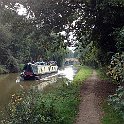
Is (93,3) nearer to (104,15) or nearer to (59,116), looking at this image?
(104,15)

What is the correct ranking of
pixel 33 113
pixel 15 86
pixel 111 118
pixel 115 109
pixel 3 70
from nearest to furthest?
pixel 115 109
pixel 33 113
pixel 111 118
pixel 15 86
pixel 3 70

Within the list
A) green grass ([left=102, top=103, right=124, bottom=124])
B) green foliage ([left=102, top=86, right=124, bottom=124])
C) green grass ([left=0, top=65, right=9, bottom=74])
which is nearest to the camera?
A: green foliage ([left=102, top=86, right=124, bottom=124])

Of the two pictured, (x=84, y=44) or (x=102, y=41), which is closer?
(x=102, y=41)

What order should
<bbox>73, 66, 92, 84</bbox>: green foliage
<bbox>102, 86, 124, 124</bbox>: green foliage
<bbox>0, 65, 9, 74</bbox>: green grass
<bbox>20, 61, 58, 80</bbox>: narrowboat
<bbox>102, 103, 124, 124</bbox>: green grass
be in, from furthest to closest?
1. <bbox>0, 65, 9, 74</bbox>: green grass
2. <bbox>20, 61, 58, 80</bbox>: narrowboat
3. <bbox>73, 66, 92, 84</bbox>: green foliage
4. <bbox>102, 103, 124, 124</bbox>: green grass
5. <bbox>102, 86, 124, 124</bbox>: green foliage

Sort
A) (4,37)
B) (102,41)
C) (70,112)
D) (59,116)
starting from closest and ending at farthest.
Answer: (59,116) → (70,112) → (102,41) → (4,37)

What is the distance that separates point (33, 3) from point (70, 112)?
36.8 ft

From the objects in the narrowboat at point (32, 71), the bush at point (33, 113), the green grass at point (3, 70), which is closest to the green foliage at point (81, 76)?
the narrowboat at point (32, 71)

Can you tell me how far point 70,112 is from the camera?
15.3 metres

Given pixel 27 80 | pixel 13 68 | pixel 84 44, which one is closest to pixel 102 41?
pixel 84 44

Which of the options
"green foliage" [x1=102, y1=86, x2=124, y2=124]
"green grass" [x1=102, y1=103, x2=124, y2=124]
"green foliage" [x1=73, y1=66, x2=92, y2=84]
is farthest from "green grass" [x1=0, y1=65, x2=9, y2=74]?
"green grass" [x1=102, y1=103, x2=124, y2=124]

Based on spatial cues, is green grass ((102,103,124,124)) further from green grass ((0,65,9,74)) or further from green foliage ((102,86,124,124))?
green grass ((0,65,9,74))

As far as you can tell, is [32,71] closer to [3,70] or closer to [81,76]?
[81,76]

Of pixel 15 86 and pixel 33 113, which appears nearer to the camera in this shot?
A: pixel 33 113

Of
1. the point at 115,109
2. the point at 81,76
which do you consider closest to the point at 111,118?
the point at 115,109
